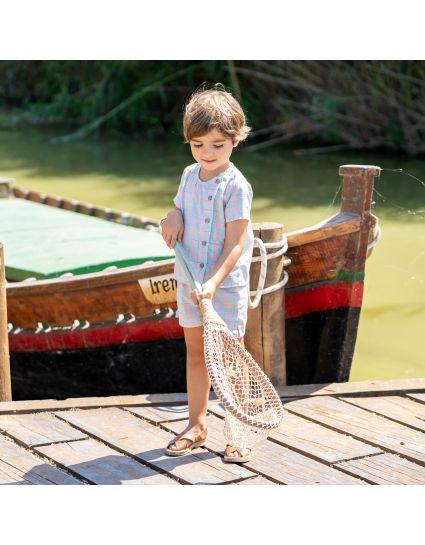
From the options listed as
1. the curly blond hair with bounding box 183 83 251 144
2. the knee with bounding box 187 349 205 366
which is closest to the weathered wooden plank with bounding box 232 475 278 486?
the knee with bounding box 187 349 205 366

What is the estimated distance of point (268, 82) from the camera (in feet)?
48.1

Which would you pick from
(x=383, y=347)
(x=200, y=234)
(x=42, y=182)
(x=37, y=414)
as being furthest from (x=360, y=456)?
(x=42, y=182)

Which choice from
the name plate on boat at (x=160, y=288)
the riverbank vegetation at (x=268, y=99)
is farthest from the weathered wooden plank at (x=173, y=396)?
the riverbank vegetation at (x=268, y=99)

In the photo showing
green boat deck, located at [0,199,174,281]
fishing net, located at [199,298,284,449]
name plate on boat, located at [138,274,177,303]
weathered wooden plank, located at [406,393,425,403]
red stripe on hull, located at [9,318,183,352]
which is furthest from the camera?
green boat deck, located at [0,199,174,281]

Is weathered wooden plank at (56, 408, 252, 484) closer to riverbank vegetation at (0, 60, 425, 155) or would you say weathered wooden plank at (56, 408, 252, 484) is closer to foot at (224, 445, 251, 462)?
foot at (224, 445, 251, 462)

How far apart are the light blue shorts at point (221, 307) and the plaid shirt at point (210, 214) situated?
3 cm

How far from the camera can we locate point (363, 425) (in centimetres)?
400

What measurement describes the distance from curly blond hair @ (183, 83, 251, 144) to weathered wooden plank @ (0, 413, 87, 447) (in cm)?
125

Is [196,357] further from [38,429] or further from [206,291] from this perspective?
[38,429]

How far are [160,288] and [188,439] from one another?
1.27 m

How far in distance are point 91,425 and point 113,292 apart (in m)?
1.10

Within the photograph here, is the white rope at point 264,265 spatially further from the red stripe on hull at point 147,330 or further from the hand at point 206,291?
the hand at point 206,291

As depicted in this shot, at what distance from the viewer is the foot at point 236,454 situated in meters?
3.61

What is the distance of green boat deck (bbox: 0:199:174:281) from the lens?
554cm
